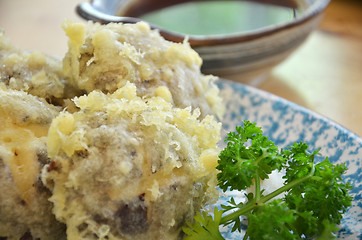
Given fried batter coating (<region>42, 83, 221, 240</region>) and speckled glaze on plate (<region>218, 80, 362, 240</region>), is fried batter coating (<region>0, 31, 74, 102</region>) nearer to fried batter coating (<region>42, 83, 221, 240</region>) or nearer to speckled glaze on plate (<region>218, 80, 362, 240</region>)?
fried batter coating (<region>42, 83, 221, 240</region>)

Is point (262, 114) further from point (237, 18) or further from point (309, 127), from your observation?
point (237, 18)

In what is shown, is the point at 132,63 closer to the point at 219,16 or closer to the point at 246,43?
the point at 246,43

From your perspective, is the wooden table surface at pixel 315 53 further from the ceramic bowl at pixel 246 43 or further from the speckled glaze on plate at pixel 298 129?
the speckled glaze on plate at pixel 298 129

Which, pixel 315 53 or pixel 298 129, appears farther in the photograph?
pixel 315 53

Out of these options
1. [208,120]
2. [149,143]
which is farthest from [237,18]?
[149,143]

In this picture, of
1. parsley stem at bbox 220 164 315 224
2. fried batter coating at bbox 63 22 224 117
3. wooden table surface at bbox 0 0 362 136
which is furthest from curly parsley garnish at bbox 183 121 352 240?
wooden table surface at bbox 0 0 362 136

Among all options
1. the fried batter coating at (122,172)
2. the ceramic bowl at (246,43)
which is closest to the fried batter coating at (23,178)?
the fried batter coating at (122,172)

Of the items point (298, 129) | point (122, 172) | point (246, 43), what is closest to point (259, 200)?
point (122, 172)
